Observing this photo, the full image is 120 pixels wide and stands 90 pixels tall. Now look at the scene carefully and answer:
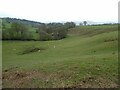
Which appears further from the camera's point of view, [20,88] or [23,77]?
[23,77]

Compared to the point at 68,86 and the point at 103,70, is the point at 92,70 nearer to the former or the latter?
the point at 103,70

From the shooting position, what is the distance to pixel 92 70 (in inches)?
490

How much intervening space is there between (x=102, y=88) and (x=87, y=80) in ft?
4.17

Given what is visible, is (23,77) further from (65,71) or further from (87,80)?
(87,80)

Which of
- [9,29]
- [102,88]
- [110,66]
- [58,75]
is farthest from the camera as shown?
[9,29]

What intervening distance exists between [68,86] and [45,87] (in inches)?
38.6

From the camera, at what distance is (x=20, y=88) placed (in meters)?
11.0

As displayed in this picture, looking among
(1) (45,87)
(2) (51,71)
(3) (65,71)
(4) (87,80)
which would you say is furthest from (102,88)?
(2) (51,71)

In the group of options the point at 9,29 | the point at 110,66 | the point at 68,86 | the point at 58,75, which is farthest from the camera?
the point at 9,29

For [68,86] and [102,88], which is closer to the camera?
[102,88]

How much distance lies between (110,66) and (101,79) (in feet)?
6.74

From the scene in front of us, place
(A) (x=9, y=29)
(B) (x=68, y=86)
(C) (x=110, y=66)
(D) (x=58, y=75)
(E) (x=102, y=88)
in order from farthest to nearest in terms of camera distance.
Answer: (A) (x=9, y=29) → (C) (x=110, y=66) → (D) (x=58, y=75) → (B) (x=68, y=86) → (E) (x=102, y=88)

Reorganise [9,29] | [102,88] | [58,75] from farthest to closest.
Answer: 1. [9,29]
2. [58,75]
3. [102,88]

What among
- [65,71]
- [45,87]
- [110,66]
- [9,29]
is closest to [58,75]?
[65,71]
